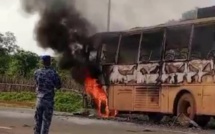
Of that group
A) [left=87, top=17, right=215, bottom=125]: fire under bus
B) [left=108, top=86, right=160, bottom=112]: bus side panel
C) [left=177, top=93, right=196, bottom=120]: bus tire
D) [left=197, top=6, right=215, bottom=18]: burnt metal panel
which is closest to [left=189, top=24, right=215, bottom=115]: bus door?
[left=87, top=17, right=215, bottom=125]: fire under bus

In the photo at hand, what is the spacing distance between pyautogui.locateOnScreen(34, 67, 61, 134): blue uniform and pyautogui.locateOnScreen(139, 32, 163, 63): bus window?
904 cm

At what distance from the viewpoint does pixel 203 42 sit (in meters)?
16.4

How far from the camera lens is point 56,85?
9.20m

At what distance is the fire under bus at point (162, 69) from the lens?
16.1m

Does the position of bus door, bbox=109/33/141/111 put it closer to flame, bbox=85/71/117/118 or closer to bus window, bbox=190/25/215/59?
flame, bbox=85/71/117/118

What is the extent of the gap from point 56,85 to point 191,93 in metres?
8.32

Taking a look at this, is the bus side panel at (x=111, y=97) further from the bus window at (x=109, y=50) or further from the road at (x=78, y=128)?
the road at (x=78, y=128)

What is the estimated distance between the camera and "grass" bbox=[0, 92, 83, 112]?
2777cm

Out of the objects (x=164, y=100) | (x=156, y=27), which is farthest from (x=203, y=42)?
(x=164, y=100)

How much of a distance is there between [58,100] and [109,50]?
12272 mm

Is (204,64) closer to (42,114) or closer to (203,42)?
(203,42)

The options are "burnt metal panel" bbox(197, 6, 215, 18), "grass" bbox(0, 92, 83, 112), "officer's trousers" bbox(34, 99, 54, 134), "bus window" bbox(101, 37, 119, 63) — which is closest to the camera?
"officer's trousers" bbox(34, 99, 54, 134)

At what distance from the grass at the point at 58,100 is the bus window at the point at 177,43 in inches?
372

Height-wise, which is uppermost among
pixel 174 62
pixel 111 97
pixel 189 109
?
pixel 174 62
